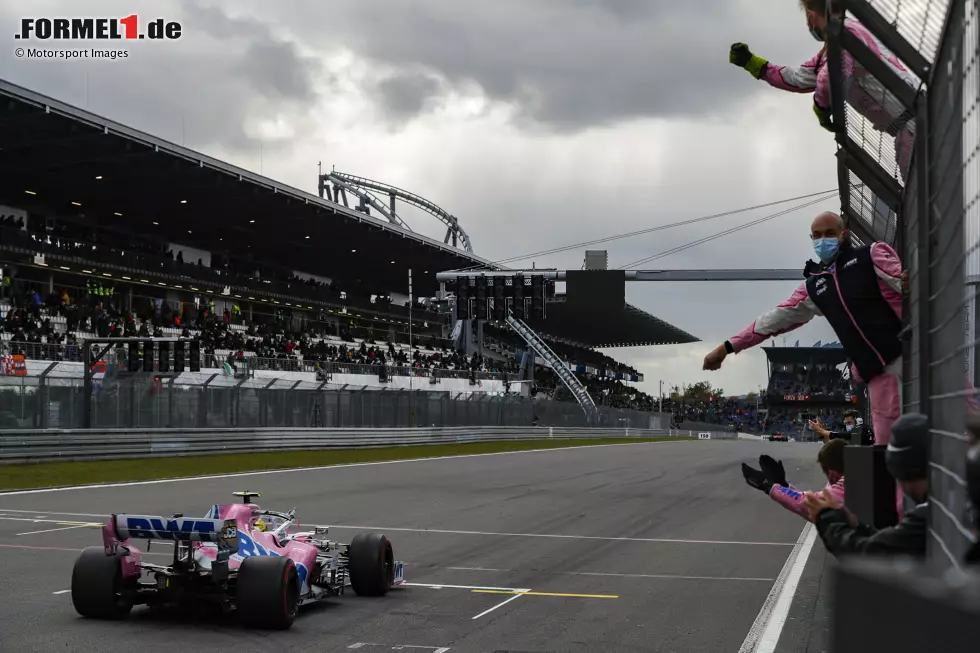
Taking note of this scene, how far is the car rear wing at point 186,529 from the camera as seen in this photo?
7.25 meters

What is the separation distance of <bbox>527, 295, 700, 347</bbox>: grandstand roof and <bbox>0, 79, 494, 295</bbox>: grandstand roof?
13699 millimetres

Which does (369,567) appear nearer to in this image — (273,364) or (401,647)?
(401,647)

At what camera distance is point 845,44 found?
5008 millimetres

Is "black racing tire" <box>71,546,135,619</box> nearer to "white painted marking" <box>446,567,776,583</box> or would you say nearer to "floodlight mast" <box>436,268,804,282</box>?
"white painted marking" <box>446,567,776,583</box>

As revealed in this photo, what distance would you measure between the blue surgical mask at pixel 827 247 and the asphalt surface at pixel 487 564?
257 centimetres

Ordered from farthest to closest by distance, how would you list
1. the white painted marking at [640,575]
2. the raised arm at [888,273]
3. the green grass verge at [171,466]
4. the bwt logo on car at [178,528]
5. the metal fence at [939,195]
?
1. the green grass verge at [171,466]
2. the white painted marking at [640,575]
3. the bwt logo on car at [178,528]
4. the raised arm at [888,273]
5. the metal fence at [939,195]

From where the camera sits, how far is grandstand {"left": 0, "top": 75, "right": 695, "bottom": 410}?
41.2m

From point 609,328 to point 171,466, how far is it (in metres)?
69.2

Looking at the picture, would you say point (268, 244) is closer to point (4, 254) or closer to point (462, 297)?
point (4, 254)

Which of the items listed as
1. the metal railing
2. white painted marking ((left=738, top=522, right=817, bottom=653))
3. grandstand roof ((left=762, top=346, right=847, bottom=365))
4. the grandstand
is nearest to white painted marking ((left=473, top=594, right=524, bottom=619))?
white painted marking ((left=738, top=522, right=817, bottom=653))

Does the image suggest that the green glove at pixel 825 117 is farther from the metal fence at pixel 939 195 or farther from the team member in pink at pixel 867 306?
the team member in pink at pixel 867 306

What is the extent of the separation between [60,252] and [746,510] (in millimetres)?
37459

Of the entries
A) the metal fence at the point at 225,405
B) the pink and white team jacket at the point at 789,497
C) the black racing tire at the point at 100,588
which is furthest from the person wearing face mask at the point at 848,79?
the metal fence at the point at 225,405

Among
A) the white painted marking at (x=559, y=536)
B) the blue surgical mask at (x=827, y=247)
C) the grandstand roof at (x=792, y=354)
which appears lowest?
the white painted marking at (x=559, y=536)
